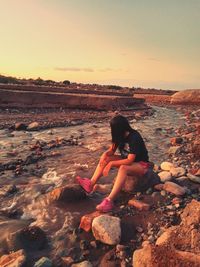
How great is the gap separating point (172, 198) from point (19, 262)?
2.68 m

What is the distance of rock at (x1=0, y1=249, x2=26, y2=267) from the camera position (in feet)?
14.8

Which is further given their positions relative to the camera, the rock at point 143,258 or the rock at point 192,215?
the rock at point 192,215

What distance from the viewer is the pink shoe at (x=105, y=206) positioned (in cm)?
591

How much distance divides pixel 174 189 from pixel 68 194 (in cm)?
166

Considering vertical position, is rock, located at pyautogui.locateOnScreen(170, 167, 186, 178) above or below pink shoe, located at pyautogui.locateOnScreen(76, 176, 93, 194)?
above

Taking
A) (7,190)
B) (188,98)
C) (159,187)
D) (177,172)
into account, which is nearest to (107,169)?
(159,187)

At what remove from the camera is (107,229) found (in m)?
5.15

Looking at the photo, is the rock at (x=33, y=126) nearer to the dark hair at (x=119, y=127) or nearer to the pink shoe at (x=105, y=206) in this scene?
the dark hair at (x=119, y=127)

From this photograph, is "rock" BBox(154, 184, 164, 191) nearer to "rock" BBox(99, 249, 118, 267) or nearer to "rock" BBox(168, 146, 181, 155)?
"rock" BBox(99, 249, 118, 267)

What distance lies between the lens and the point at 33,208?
6273mm

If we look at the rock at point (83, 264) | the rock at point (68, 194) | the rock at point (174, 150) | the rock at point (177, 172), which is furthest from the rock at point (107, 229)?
the rock at point (174, 150)

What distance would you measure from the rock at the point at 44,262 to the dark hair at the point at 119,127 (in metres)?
2.51

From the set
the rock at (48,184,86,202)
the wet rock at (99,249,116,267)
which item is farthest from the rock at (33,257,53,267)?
the rock at (48,184,86,202)

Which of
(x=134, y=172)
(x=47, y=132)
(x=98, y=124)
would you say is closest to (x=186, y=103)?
(x=98, y=124)
